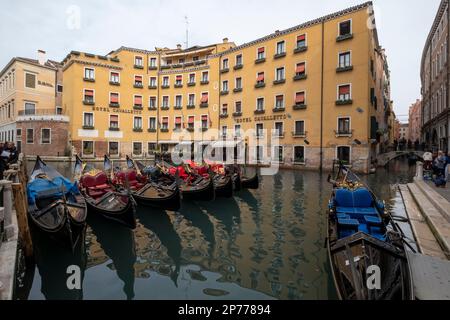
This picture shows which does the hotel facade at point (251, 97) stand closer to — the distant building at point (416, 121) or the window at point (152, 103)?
the window at point (152, 103)

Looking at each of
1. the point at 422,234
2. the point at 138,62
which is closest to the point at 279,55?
the point at 138,62

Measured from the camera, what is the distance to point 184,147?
1020 inches

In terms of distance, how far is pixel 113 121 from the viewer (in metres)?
25.5

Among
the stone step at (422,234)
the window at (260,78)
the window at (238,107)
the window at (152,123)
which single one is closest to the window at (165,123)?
the window at (152,123)

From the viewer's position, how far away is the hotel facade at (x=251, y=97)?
56.0 feet

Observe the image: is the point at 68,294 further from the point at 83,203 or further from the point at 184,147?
the point at 184,147

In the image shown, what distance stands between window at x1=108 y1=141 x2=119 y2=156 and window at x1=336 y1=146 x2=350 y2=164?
18984 mm

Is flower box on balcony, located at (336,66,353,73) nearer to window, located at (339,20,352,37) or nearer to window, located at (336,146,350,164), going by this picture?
window, located at (339,20,352,37)

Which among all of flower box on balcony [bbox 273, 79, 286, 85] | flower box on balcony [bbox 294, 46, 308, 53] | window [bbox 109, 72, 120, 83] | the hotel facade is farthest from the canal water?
window [bbox 109, 72, 120, 83]

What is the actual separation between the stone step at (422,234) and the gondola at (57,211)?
18.9 feet

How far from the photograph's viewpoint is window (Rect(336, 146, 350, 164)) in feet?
55.9
